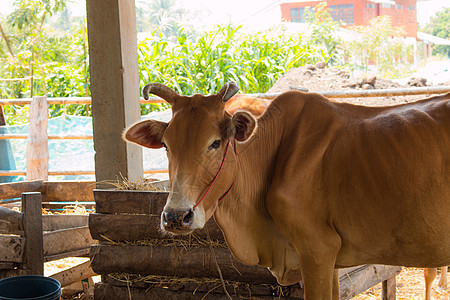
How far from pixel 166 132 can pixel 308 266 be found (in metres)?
1.16

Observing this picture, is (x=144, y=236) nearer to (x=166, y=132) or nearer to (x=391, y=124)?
(x=166, y=132)

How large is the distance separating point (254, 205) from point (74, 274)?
8.49ft

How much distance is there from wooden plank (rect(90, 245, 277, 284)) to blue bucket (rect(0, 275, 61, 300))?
40 cm

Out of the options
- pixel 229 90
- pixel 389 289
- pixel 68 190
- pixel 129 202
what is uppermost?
pixel 229 90

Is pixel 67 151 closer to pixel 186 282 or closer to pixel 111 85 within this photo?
pixel 111 85

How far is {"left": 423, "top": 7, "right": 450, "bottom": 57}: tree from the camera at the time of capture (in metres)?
49.7

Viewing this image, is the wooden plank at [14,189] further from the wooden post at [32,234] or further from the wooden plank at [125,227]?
the wooden plank at [125,227]

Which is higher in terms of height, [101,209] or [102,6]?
[102,6]

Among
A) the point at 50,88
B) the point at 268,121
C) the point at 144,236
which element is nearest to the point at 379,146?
the point at 268,121

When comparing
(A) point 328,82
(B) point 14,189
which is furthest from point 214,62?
(B) point 14,189

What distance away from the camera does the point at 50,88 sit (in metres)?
14.4

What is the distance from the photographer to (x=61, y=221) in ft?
17.2

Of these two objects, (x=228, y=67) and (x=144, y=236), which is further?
(x=228, y=67)

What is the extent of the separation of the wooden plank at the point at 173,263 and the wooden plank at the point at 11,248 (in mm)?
712
